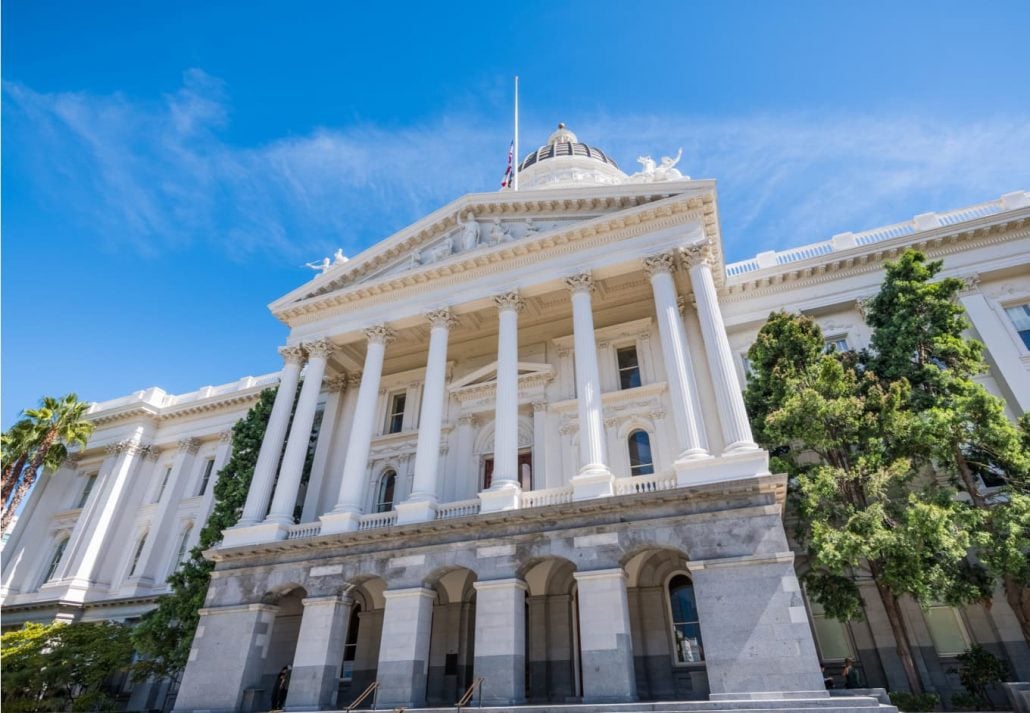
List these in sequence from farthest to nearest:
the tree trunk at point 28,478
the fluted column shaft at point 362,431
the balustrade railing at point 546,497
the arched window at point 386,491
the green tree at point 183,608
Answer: the tree trunk at point 28,478 < the arched window at point 386,491 < the green tree at point 183,608 < the fluted column shaft at point 362,431 < the balustrade railing at point 546,497

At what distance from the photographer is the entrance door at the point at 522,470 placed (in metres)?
24.4

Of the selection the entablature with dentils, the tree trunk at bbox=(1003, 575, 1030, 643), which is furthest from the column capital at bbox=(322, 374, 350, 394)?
the tree trunk at bbox=(1003, 575, 1030, 643)

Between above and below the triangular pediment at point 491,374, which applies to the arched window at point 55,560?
below

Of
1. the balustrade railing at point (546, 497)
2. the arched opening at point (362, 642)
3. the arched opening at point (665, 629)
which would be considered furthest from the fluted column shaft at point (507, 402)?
the arched opening at point (362, 642)

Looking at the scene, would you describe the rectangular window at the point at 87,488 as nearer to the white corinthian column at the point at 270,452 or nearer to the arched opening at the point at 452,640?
the white corinthian column at the point at 270,452

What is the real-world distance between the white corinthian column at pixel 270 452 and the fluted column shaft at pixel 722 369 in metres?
16.5

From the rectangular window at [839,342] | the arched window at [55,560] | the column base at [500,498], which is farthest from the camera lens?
the arched window at [55,560]

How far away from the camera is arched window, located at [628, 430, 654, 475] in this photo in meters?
22.7

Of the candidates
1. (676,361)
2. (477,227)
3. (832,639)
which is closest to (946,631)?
(832,639)

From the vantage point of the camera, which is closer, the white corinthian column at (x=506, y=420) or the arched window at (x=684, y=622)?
the arched window at (x=684, y=622)

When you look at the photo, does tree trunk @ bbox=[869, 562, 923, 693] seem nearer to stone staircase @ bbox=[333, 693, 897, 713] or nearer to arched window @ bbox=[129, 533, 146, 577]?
stone staircase @ bbox=[333, 693, 897, 713]

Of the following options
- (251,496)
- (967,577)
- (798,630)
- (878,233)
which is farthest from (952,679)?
(251,496)

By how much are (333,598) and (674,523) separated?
10781mm

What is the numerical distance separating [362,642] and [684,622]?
11.7 metres
